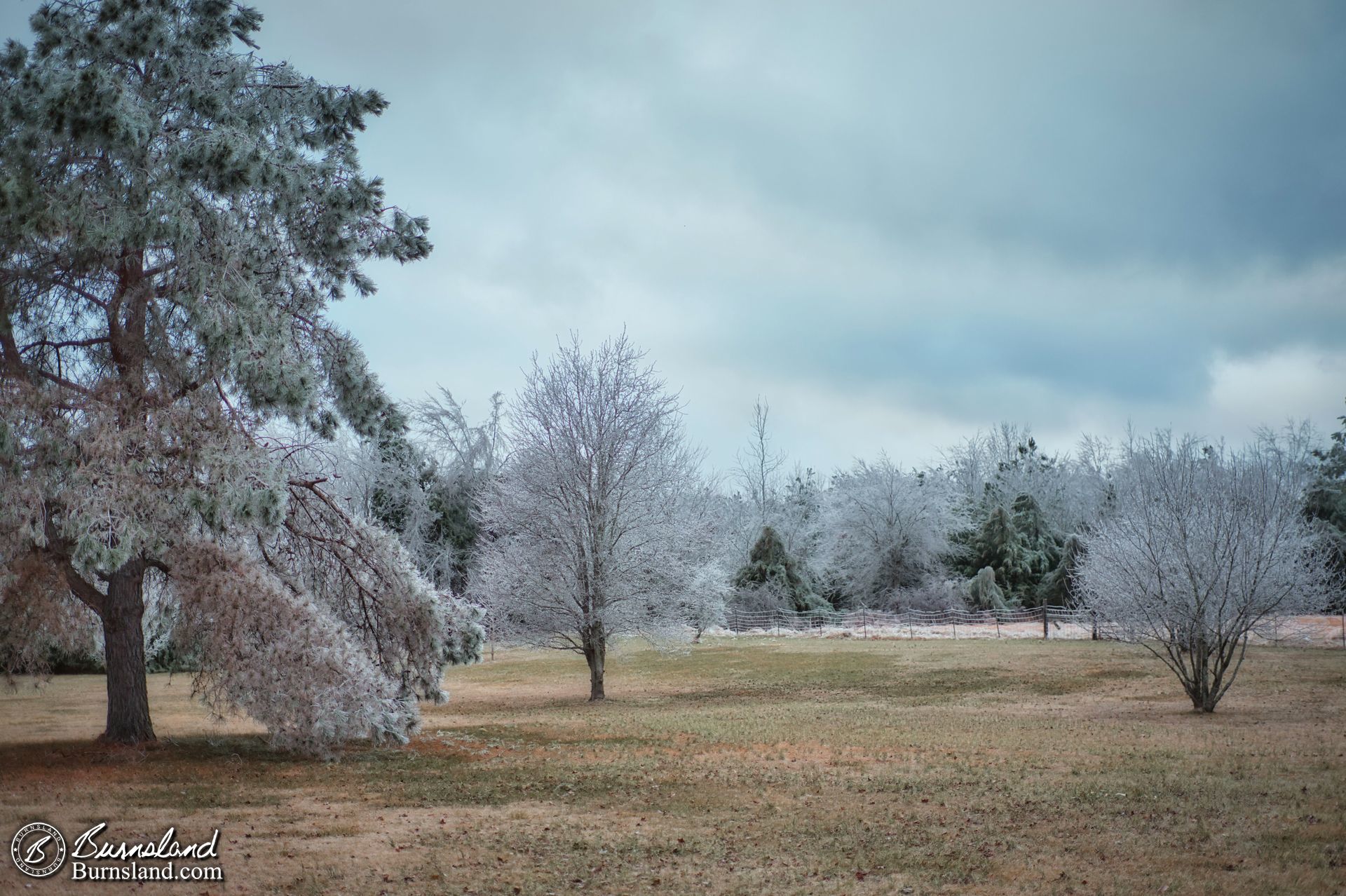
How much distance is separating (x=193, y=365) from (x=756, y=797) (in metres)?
7.66

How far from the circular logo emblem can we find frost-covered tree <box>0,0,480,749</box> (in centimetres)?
290

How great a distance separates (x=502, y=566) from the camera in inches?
826

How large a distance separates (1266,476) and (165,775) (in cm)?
1797

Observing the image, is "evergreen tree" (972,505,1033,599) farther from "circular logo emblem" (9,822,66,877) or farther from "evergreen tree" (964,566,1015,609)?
"circular logo emblem" (9,822,66,877)

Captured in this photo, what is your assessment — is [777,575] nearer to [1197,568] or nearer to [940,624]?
[940,624]

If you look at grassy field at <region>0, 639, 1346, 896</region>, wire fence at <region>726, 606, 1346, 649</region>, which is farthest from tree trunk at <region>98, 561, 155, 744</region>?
wire fence at <region>726, 606, 1346, 649</region>

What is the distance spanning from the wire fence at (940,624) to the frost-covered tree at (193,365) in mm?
24449

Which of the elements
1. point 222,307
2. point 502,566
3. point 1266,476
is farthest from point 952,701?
point 222,307

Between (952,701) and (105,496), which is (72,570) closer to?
(105,496)

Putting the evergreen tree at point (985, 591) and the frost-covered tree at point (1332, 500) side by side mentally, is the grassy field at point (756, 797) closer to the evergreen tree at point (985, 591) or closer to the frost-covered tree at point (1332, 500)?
the frost-covered tree at point (1332, 500)

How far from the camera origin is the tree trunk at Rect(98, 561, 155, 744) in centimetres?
1185

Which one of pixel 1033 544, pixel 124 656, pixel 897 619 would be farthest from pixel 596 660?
pixel 1033 544

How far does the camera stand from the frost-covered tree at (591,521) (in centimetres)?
2072

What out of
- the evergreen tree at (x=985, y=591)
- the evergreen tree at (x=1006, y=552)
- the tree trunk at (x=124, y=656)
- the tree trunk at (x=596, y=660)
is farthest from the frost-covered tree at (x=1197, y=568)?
the evergreen tree at (x=1006, y=552)
